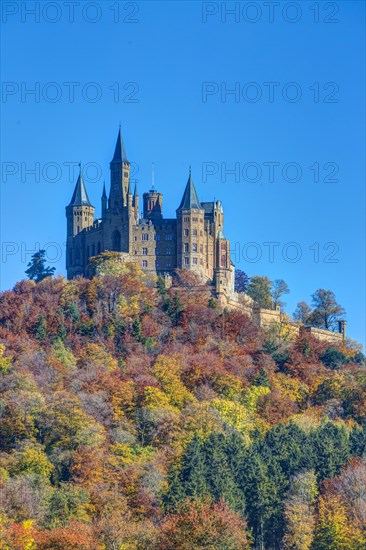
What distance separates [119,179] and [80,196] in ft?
23.7

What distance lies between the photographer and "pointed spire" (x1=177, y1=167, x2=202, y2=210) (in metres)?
128

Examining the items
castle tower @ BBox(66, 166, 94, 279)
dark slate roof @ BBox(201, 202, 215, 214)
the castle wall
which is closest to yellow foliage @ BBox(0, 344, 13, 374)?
castle tower @ BBox(66, 166, 94, 279)

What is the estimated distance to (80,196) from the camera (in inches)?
5404

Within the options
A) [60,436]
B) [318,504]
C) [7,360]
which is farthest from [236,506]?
[7,360]

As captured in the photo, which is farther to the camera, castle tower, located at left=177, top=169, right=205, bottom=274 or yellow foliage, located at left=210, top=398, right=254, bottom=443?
castle tower, located at left=177, top=169, right=205, bottom=274

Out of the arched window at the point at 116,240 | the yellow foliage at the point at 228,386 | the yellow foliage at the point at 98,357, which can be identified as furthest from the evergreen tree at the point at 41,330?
the arched window at the point at 116,240

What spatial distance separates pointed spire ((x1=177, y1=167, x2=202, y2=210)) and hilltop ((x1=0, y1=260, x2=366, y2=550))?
708 centimetres

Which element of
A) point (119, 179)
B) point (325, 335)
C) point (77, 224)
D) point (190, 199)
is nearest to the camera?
point (325, 335)

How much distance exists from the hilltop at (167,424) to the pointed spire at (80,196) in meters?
13.7

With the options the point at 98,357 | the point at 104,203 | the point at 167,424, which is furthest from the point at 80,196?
the point at 167,424

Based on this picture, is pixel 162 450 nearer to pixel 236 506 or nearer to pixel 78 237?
pixel 236 506

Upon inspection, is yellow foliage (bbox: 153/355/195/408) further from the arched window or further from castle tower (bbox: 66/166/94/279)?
castle tower (bbox: 66/166/94/279)

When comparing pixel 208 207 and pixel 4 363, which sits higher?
pixel 208 207

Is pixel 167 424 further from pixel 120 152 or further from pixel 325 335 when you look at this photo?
pixel 120 152
